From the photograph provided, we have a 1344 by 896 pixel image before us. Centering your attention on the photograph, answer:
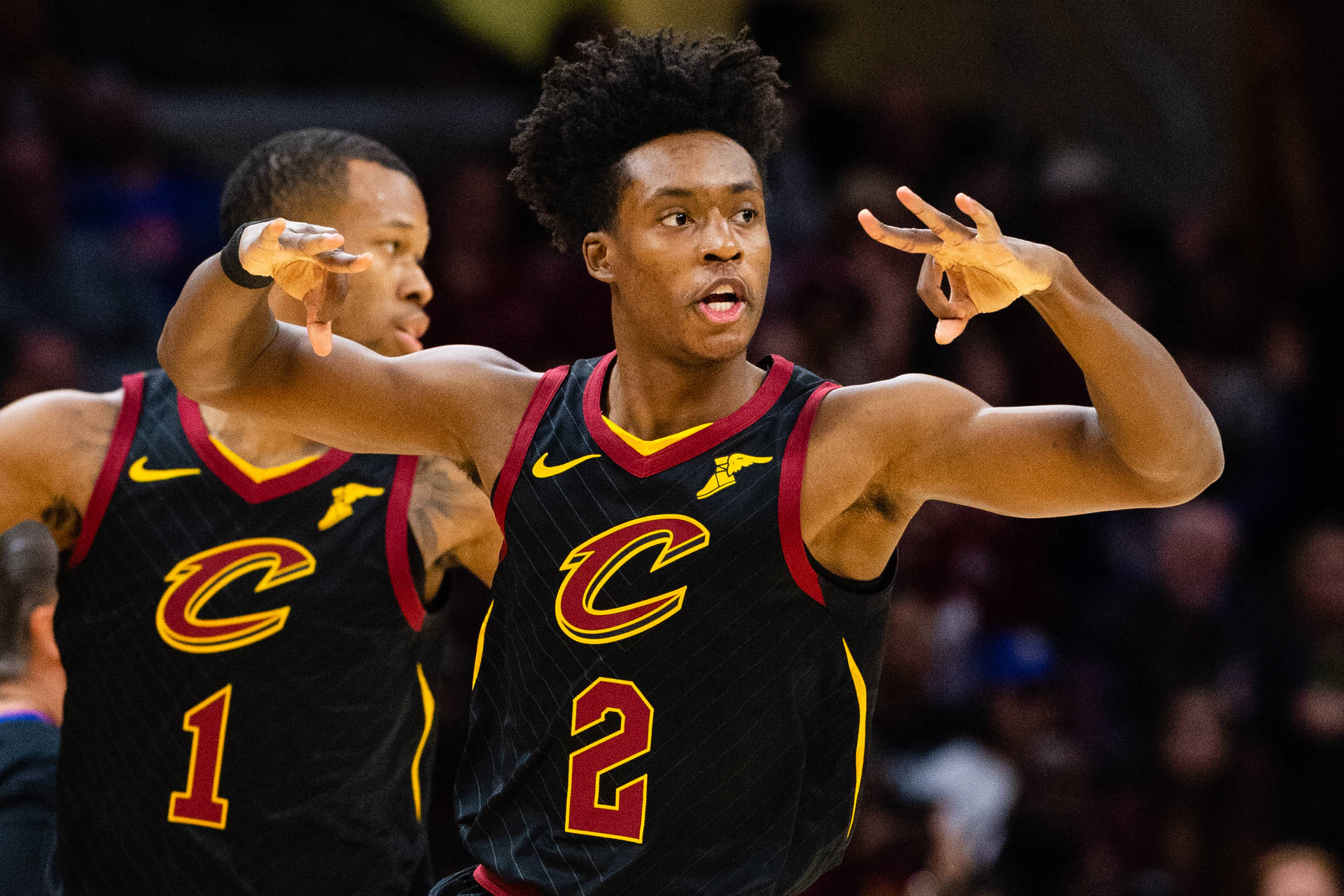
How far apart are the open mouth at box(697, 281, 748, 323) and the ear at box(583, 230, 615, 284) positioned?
0.23 meters

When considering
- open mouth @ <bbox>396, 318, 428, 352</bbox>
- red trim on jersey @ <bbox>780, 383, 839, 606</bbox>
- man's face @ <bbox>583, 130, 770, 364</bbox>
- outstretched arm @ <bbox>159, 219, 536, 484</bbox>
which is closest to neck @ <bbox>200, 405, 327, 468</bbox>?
open mouth @ <bbox>396, 318, 428, 352</bbox>

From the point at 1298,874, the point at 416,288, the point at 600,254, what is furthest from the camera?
the point at 1298,874

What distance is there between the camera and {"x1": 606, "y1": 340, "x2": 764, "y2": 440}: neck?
8.75 ft

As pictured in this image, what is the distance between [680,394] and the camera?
2.68 m

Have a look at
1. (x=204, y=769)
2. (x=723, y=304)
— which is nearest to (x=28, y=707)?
(x=204, y=769)

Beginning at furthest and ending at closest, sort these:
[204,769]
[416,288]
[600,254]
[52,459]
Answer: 1. [416,288]
2. [52,459]
3. [204,769]
4. [600,254]

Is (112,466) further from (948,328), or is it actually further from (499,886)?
(948,328)

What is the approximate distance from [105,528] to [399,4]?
242 inches

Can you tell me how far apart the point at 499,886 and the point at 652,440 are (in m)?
0.79

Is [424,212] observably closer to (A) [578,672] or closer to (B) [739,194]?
(B) [739,194]

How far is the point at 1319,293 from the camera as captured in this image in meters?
7.63

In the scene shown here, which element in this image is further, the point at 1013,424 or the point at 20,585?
the point at 20,585

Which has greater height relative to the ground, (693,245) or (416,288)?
(693,245)

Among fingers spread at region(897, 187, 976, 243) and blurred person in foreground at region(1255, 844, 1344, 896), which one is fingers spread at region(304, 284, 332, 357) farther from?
blurred person in foreground at region(1255, 844, 1344, 896)
